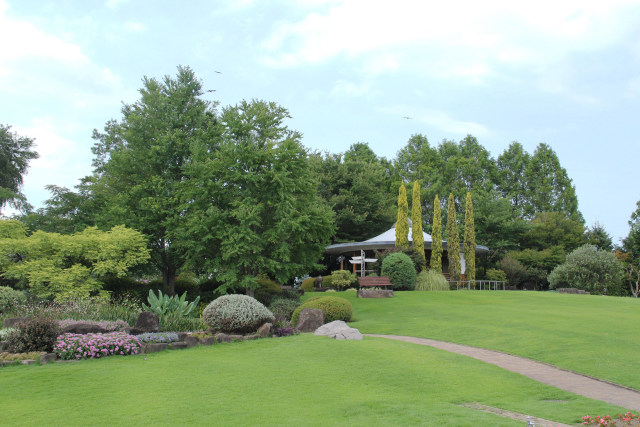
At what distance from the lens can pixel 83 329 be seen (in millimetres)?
12500

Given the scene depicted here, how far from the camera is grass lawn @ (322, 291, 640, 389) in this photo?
1165cm

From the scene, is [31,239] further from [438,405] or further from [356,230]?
[356,230]

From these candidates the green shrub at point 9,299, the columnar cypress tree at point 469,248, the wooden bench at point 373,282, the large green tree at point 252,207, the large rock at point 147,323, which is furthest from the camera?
the columnar cypress tree at point 469,248

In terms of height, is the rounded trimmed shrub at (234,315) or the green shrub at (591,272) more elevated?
the green shrub at (591,272)

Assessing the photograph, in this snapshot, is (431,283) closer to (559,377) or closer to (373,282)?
(373,282)

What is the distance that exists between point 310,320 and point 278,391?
8.56 meters

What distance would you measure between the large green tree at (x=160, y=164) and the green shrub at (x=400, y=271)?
39.0ft

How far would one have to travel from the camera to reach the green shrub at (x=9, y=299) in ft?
60.8

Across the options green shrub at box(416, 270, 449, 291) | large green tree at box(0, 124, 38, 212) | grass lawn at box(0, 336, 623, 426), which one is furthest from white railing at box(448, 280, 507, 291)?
large green tree at box(0, 124, 38, 212)

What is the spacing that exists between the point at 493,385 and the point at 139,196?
21.0 meters

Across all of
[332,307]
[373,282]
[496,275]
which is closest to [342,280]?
[373,282]

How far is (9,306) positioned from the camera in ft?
61.7

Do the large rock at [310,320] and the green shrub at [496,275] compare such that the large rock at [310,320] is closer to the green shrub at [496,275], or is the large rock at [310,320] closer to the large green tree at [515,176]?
the green shrub at [496,275]

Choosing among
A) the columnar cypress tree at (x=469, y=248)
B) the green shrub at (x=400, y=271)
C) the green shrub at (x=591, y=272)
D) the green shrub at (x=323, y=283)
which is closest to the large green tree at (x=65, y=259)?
the green shrub at (x=323, y=283)
